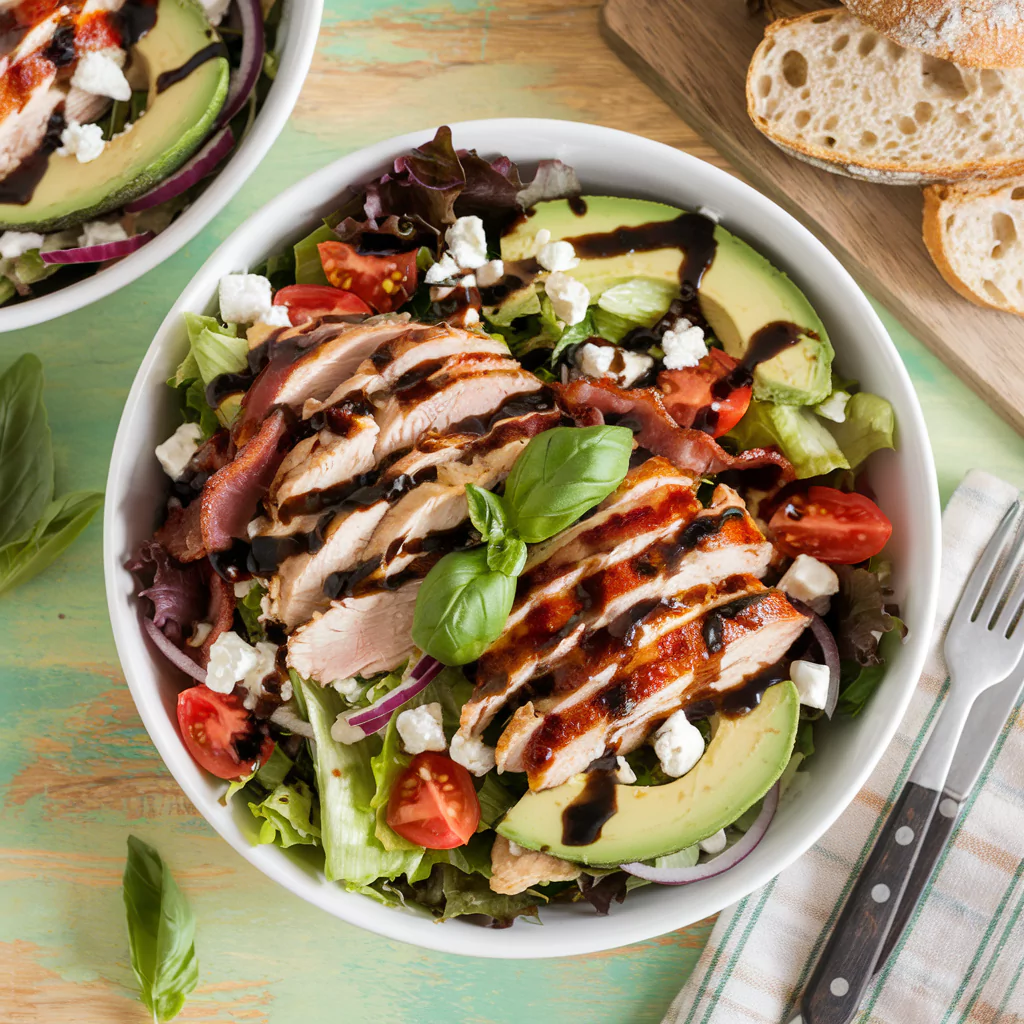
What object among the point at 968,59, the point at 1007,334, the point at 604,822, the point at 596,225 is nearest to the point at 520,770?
the point at 604,822

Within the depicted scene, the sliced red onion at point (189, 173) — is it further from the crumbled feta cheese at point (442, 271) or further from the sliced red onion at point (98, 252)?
the crumbled feta cheese at point (442, 271)

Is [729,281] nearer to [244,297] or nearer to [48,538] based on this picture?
[244,297]

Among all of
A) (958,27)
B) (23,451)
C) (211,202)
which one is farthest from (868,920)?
(23,451)

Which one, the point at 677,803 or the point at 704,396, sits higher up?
the point at 704,396

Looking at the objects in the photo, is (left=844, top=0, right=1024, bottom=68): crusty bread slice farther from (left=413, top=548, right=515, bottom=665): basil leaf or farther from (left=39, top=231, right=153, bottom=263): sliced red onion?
(left=39, top=231, right=153, bottom=263): sliced red onion

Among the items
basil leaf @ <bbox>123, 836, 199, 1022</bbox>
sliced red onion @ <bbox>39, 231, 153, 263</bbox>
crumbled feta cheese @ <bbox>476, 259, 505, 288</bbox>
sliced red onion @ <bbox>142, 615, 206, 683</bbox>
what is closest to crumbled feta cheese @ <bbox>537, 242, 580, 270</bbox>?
crumbled feta cheese @ <bbox>476, 259, 505, 288</bbox>

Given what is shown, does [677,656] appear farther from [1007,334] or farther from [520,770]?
[1007,334]
